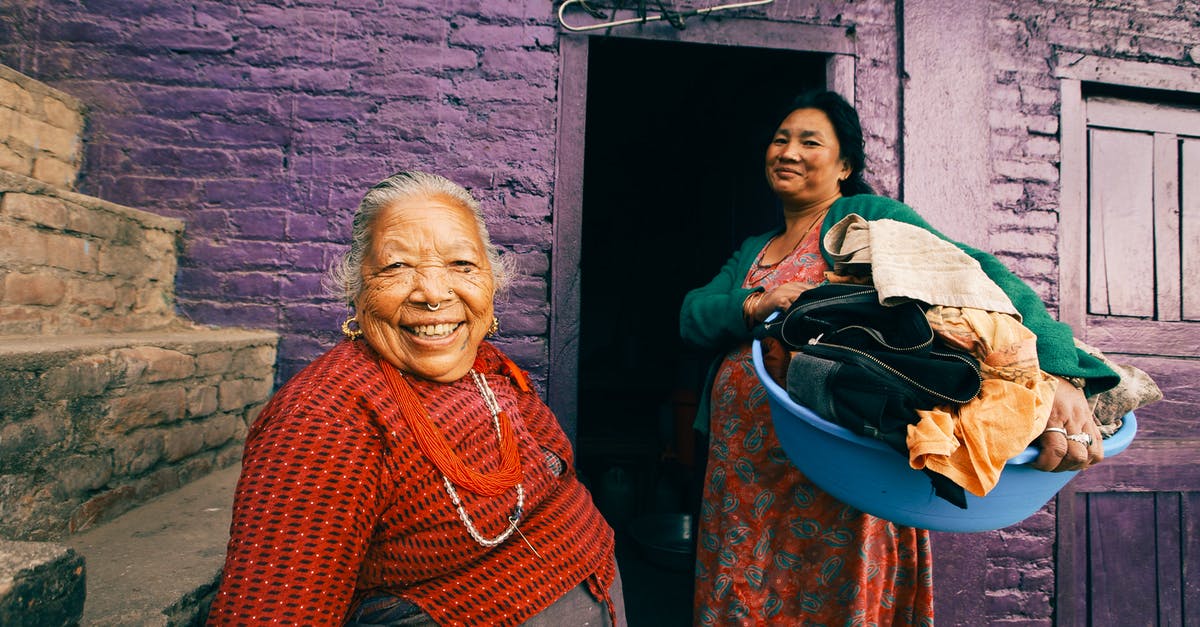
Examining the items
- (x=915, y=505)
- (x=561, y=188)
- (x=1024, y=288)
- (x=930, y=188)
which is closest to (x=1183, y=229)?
(x=930, y=188)

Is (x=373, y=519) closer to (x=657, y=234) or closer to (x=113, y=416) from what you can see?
(x=113, y=416)

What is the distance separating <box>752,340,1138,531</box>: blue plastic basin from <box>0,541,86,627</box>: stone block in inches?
58.5

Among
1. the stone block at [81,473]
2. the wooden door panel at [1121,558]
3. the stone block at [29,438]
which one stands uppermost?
the stone block at [29,438]

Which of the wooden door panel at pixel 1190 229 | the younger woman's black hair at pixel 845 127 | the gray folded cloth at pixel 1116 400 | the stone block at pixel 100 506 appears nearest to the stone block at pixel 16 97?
the stone block at pixel 100 506

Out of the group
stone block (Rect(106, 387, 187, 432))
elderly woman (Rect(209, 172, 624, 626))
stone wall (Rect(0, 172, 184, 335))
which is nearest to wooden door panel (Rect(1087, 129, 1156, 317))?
elderly woman (Rect(209, 172, 624, 626))

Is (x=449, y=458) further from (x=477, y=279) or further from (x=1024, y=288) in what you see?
(x=1024, y=288)

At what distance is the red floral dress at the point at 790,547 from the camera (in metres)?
1.84

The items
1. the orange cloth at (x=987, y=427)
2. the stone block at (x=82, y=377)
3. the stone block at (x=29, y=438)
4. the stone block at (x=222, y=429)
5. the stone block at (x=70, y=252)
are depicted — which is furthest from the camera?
the stone block at (x=222, y=429)

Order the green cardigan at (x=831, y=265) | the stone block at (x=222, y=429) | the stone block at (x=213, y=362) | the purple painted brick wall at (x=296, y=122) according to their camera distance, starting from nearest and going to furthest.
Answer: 1. the green cardigan at (x=831, y=265)
2. the stone block at (x=213, y=362)
3. the stone block at (x=222, y=429)
4. the purple painted brick wall at (x=296, y=122)

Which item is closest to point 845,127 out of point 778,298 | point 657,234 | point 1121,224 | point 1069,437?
point 778,298

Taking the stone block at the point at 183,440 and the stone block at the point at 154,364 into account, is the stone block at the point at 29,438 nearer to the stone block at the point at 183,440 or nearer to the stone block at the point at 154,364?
the stone block at the point at 154,364

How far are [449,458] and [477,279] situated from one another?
18.5 inches

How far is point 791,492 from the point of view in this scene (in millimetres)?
1892

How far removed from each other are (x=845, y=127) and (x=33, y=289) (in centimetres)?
285
